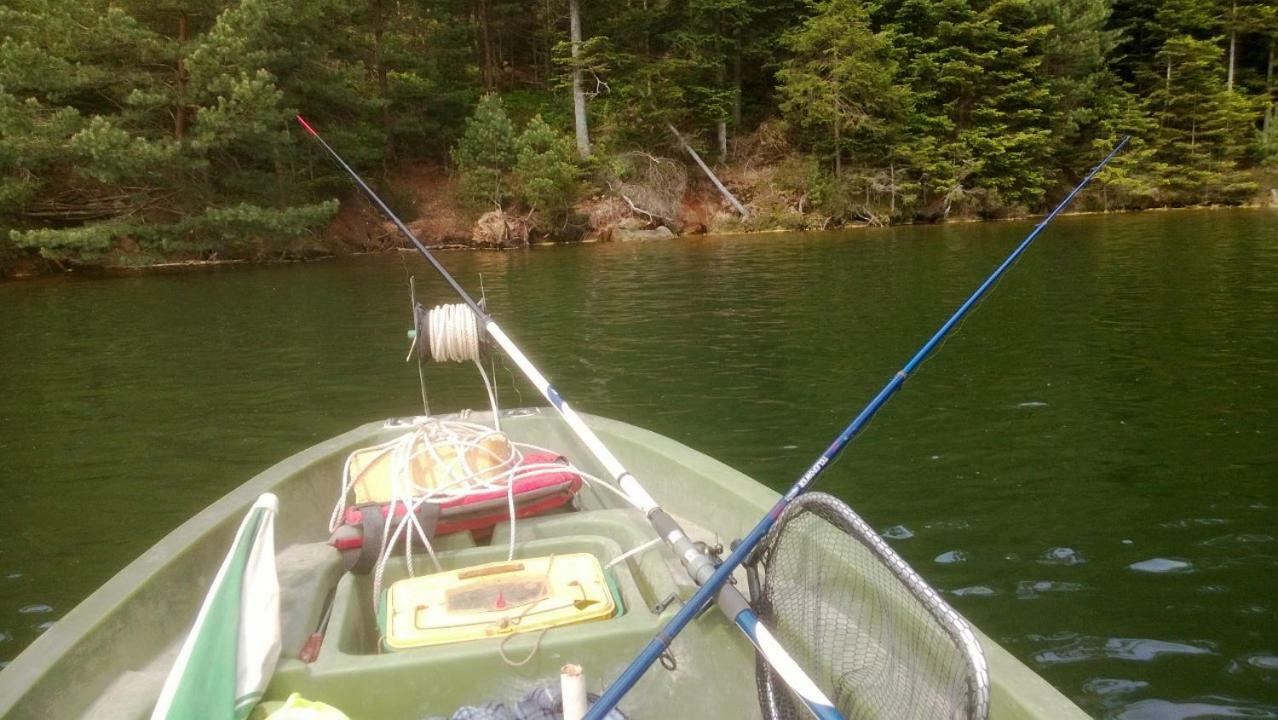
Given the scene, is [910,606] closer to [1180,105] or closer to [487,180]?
[487,180]

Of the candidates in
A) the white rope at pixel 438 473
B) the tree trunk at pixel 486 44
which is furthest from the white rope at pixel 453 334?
the tree trunk at pixel 486 44

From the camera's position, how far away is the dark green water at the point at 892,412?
359 cm

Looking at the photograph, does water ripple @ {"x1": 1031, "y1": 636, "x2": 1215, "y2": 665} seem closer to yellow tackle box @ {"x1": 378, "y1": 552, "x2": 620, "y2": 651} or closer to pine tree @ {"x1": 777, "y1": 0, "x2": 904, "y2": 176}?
yellow tackle box @ {"x1": 378, "y1": 552, "x2": 620, "y2": 651}

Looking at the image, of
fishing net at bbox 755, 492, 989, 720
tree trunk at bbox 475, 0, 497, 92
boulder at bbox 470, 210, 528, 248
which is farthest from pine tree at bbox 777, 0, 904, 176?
fishing net at bbox 755, 492, 989, 720

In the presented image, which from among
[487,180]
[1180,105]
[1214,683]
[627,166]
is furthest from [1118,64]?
[1214,683]

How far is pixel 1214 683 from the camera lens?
9.78 feet

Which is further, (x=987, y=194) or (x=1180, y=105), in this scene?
(x=1180, y=105)

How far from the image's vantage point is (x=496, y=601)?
2373 millimetres

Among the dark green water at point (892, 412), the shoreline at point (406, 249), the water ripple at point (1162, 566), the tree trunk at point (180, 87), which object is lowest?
the water ripple at point (1162, 566)

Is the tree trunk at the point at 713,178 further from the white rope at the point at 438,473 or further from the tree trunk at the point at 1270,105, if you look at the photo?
the white rope at the point at 438,473

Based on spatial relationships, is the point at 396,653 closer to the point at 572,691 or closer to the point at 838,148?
the point at 572,691

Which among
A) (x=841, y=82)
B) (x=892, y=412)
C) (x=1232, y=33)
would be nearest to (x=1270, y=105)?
(x=1232, y=33)

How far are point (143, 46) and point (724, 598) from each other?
21943mm

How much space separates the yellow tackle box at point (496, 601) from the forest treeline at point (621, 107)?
1918cm
